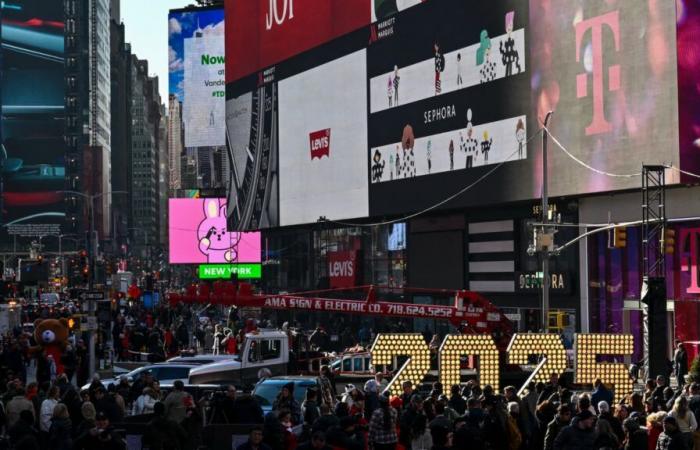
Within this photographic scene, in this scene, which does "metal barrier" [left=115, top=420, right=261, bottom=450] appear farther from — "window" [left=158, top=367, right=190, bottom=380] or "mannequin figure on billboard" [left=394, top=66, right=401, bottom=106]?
"mannequin figure on billboard" [left=394, top=66, right=401, bottom=106]

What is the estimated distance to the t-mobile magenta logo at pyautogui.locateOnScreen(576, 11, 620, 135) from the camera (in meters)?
54.3

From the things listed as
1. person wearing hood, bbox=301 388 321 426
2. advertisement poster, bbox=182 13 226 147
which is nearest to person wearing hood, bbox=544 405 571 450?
person wearing hood, bbox=301 388 321 426

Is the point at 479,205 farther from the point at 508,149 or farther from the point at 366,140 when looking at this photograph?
the point at 366,140

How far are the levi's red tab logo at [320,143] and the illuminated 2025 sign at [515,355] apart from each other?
2198 inches

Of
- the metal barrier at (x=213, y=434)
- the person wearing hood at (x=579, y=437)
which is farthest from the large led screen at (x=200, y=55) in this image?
the person wearing hood at (x=579, y=437)

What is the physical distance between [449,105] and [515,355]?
128 ft

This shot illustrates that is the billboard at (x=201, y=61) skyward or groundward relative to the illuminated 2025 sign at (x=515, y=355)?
skyward

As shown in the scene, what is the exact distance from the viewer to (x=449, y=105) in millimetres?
68062

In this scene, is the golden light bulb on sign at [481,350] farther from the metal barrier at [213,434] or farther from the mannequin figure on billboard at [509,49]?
the mannequin figure on billboard at [509,49]

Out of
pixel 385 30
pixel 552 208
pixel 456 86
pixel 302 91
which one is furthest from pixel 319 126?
pixel 552 208

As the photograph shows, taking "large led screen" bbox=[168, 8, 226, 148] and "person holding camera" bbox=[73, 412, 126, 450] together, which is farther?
"large led screen" bbox=[168, 8, 226, 148]

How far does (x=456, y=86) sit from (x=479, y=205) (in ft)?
19.8

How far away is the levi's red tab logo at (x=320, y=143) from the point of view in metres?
85.7

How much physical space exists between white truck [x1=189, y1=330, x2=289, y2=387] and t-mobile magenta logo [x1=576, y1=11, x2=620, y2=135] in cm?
2134
